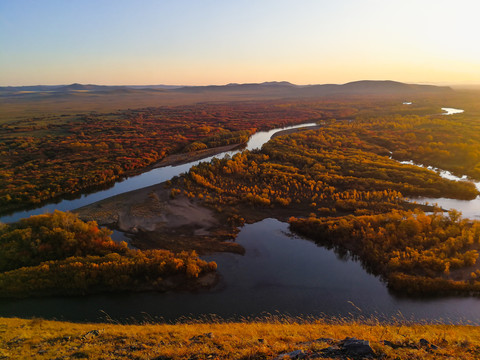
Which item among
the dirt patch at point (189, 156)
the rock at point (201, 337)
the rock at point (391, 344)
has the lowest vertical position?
the rock at point (201, 337)

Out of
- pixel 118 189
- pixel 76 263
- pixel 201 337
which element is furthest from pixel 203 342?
pixel 118 189

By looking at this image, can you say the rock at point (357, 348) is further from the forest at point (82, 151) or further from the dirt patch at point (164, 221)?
the forest at point (82, 151)

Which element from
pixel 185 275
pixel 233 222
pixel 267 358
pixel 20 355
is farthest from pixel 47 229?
pixel 267 358

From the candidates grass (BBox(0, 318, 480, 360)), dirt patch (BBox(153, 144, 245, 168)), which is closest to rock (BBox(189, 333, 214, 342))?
grass (BBox(0, 318, 480, 360))

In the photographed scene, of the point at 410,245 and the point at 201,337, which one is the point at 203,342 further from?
the point at 410,245

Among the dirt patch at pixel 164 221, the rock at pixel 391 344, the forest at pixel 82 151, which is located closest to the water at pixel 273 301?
the dirt patch at pixel 164 221

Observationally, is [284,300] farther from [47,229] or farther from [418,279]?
[47,229]
